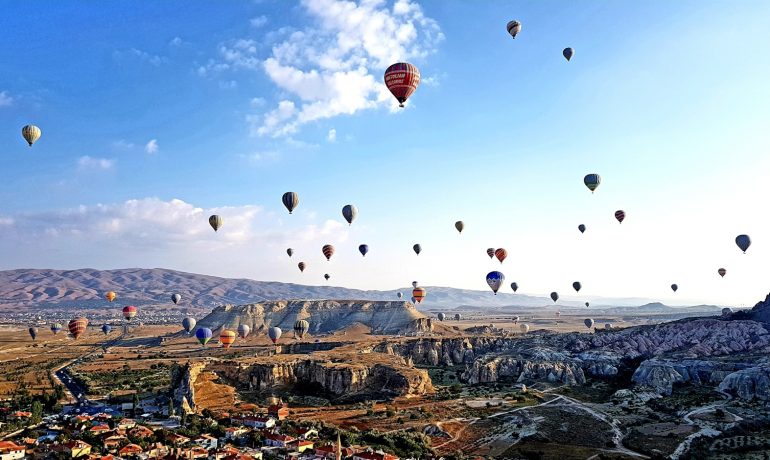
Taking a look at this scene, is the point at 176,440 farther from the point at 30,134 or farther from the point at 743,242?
the point at 743,242

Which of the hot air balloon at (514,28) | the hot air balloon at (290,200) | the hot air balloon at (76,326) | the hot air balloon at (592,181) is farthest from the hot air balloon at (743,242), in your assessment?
the hot air balloon at (76,326)

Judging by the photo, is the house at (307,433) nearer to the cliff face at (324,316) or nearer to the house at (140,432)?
the house at (140,432)

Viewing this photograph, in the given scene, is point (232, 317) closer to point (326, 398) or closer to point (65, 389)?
point (65, 389)

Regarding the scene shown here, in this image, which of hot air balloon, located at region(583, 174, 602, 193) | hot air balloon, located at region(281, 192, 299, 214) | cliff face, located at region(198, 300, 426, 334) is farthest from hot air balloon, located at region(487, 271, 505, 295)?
cliff face, located at region(198, 300, 426, 334)

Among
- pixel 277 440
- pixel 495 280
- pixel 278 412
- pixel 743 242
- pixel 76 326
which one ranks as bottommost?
pixel 277 440

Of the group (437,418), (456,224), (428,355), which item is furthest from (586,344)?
(437,418)

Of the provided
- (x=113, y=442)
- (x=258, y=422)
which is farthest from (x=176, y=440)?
(x=258, y=422)
